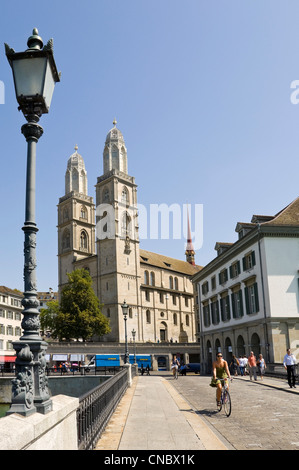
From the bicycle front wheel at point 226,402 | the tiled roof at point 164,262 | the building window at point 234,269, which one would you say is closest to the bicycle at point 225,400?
the bicycle front wheel at point 226,402

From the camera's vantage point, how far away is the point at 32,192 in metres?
4.97

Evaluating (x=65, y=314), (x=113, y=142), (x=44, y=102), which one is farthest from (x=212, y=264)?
(x=113, y=142)

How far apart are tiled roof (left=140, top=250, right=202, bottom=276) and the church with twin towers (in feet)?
0.89

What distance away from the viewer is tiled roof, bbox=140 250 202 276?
85775mm

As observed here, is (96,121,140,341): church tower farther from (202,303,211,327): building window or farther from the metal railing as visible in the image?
the metal railing

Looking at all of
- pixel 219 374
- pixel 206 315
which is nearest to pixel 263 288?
pixel 206 315

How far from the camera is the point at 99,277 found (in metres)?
74.1

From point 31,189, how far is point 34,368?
200 cm

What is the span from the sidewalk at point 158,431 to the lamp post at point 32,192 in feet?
12.5

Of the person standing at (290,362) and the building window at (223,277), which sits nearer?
the person standing at (290,362)

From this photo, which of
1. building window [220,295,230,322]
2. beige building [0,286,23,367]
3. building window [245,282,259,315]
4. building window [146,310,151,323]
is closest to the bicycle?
building window [245,282,259,315]

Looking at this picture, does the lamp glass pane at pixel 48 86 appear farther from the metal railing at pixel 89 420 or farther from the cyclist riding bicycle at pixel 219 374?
the cyclist riding bicycle at pixel 219 374

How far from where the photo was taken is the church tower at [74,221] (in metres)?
80.9

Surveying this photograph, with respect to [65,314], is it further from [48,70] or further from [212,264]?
[48,70]
